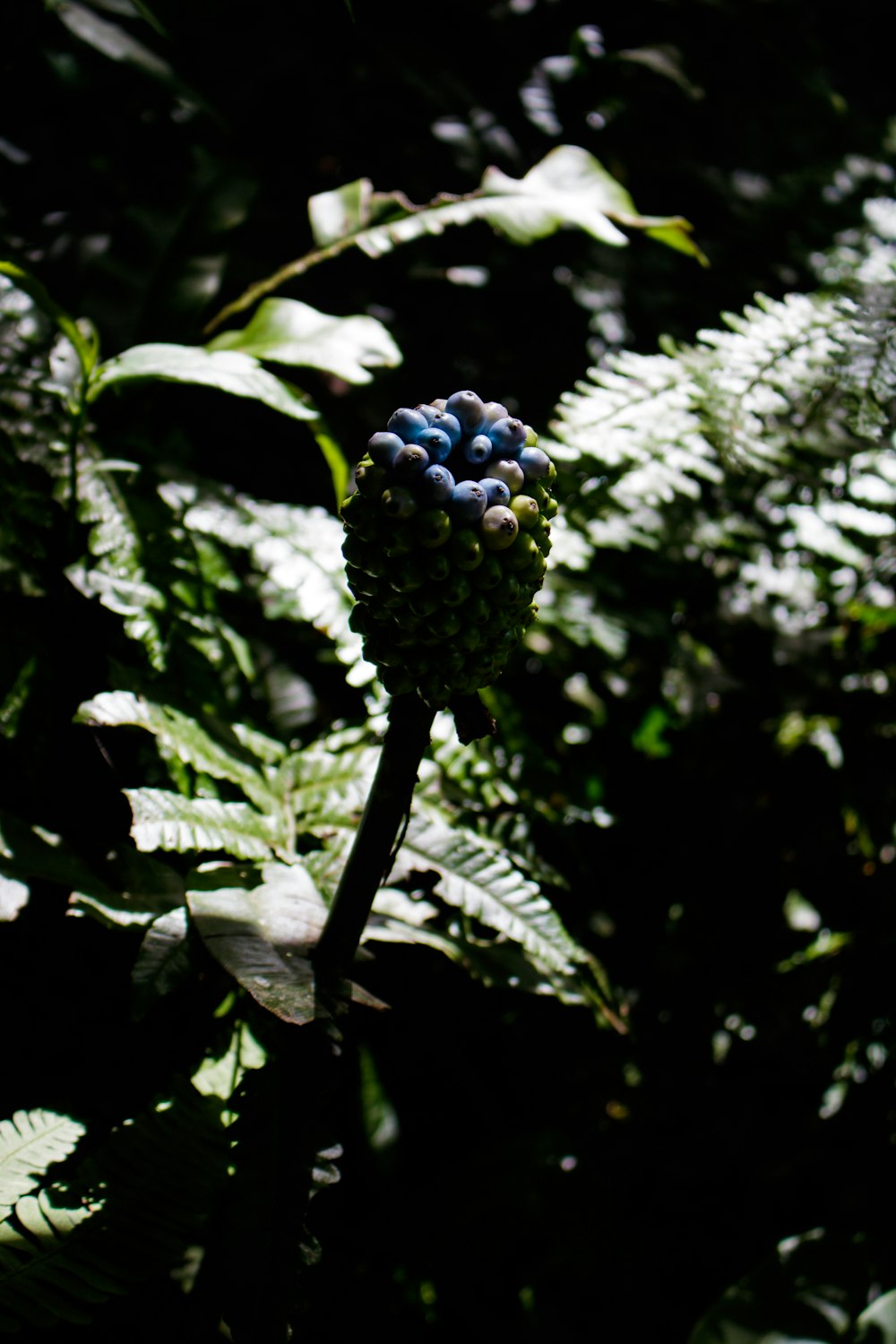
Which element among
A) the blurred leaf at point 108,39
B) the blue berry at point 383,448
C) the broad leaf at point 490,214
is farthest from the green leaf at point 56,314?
the blue berry at point 383,448

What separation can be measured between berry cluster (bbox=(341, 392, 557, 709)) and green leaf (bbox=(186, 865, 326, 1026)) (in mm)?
264

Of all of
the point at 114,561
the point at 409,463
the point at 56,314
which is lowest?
the point at 114,561

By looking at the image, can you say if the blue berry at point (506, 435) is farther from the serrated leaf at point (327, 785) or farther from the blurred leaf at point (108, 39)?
the blurred leaf at point (108, 39)

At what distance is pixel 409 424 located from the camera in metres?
0.77

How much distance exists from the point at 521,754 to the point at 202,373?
635 mm

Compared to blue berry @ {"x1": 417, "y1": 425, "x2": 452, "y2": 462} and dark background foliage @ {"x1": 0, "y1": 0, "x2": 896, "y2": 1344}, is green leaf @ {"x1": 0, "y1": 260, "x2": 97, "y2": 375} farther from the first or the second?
blue berry @ {"x1": 417, "y1": 425, "x2": 452, "y2": 462}

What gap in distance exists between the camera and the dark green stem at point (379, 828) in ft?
2.65

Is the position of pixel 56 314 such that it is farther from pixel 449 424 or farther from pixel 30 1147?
pixel 30 1147

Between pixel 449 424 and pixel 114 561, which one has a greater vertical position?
pixel 449 424

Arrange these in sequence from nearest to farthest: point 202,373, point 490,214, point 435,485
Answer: point 435,485 < point 202,373 < point 490,214

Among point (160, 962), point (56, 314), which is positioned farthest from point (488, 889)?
point (56, 314)

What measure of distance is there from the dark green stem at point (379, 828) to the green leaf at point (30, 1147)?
0.31m

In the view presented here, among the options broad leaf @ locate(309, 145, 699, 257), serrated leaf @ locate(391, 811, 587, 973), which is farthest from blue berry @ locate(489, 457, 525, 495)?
broad leaf @ locate(309, 145, 699, 257)

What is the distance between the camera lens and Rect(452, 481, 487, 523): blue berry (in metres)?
0.75
